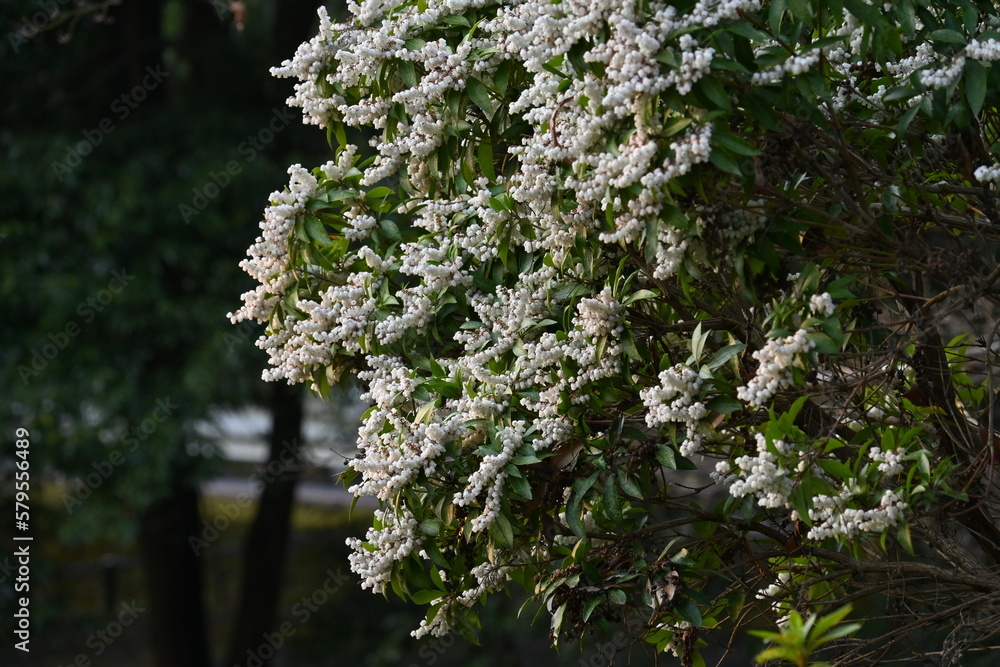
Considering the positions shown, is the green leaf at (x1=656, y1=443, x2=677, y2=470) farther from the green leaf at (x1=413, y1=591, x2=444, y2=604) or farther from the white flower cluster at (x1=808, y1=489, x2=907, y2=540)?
the green leaf at (x1=413, y1=591, x2=444, y2=604)

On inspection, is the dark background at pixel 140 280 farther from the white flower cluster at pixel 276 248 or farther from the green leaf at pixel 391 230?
the green leaf at pixel 391 230

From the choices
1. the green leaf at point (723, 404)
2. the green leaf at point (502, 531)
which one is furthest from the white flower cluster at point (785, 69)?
the green leaf at point (502, 531)

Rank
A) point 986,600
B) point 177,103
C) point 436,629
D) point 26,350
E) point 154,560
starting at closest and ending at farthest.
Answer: point 986,600
point 436,629
point 26,350
point 177,103
point 154,560

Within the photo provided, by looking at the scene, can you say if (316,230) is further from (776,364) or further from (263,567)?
(263,567)

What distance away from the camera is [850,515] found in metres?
2.15

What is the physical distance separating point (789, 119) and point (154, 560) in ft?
20.5

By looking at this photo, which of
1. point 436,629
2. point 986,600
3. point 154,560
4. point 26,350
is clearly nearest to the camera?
point 986,600

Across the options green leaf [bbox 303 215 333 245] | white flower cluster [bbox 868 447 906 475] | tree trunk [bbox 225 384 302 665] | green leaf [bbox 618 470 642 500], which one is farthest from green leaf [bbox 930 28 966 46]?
tree trunk [bbox 225 384 302 665]

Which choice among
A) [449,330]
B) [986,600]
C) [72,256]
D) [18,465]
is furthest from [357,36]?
[18,465]

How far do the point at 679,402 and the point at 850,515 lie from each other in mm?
431

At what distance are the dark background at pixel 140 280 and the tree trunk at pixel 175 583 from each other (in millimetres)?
15

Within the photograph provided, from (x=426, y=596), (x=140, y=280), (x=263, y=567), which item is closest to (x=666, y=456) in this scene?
(x=426, y=596)

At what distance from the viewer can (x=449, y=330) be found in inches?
114

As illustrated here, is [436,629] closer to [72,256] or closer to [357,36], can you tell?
[357,36]
